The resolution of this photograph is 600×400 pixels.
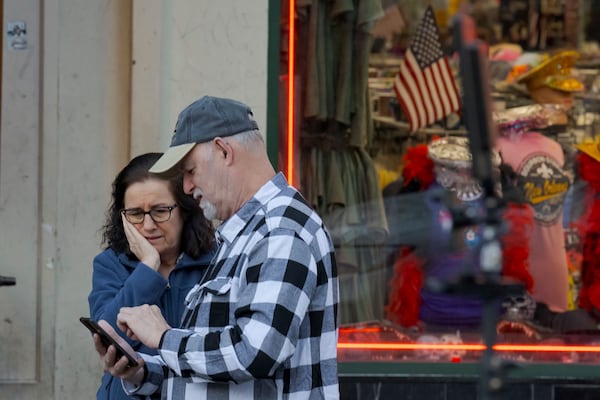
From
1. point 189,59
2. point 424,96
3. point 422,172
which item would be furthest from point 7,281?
point 424,96

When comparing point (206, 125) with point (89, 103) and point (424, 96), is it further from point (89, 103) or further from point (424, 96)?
point (424, 96)

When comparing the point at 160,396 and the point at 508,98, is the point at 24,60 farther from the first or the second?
the point at 160,396

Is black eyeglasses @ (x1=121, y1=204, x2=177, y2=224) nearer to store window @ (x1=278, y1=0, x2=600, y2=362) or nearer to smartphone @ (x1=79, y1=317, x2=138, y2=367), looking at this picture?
smartphone @ (x1=79, y1=317, x2=138, y2=367)

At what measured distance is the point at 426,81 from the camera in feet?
22.2

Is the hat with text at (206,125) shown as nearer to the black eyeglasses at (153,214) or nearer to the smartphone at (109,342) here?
the smartphone at (109,342)

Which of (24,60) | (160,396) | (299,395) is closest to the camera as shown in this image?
(299,395)

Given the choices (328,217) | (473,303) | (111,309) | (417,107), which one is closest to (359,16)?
(417,107)

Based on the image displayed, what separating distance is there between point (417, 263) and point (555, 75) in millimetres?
1317

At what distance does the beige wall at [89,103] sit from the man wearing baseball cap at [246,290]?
2901mm

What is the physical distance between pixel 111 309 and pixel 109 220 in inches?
19.4

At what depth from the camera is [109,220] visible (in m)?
4.28

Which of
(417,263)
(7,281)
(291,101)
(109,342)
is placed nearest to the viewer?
(109,342)

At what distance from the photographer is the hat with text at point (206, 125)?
323 cm

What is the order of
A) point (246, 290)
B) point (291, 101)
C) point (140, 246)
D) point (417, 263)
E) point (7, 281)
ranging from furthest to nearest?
point (417, 263) → point (291, 101) → point (7, 281) → point (140, 246) → point (246, 290)
